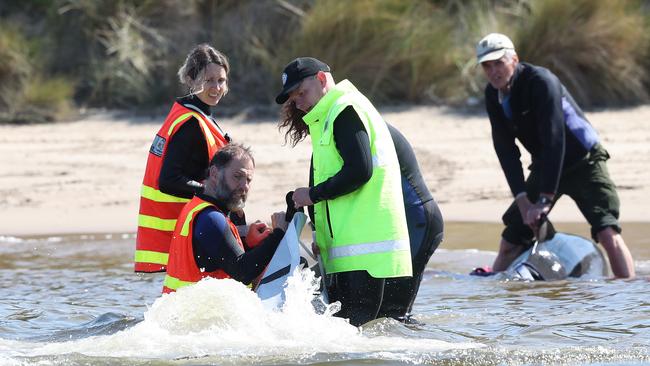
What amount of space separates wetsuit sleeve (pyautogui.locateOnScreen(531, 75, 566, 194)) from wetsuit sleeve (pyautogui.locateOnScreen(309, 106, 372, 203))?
2527 millimetres

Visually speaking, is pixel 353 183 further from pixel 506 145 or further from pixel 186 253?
pixel 506 145

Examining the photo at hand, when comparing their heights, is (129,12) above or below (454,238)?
above

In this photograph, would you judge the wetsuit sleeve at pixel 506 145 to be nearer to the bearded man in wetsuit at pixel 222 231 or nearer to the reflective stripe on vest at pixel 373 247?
the reflective stripe on vest at pixel 373 247

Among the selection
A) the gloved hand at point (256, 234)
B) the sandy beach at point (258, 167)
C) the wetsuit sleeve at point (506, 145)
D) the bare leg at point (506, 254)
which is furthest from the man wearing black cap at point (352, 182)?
the sandy beach at point (258, 167)

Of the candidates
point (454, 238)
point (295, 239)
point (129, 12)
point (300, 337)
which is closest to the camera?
point (295, 239)

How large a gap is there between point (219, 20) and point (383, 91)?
8.07 feet

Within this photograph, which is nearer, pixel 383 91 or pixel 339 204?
pixel 339 204

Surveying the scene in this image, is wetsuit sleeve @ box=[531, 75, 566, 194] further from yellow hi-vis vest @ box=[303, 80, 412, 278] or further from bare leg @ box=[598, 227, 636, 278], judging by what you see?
yellow hi-vis vest @ box=[303, 80, 412, 278]

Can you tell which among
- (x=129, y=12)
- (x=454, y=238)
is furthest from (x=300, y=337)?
(x=129, y=12)

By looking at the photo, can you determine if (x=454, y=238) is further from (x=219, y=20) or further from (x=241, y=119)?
(x=219, y=20)

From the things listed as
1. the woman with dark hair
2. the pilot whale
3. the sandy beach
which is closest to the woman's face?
the woman with dark hair

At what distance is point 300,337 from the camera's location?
6.27 meters

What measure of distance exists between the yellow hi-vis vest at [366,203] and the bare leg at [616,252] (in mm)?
2723

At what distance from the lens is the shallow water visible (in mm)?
6148
